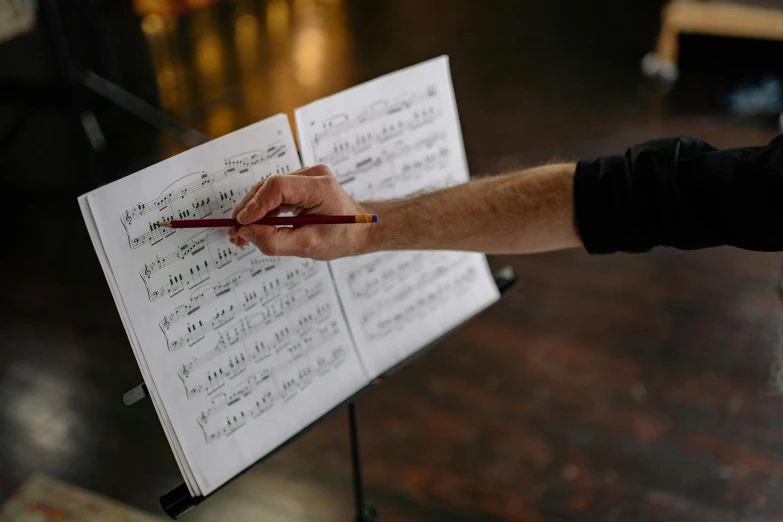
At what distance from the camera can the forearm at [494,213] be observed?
1.29 metres

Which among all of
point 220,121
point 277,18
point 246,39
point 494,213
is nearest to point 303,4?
point 277,18

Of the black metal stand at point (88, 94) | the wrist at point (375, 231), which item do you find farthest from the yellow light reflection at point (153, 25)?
the wrist at point (375, 231)

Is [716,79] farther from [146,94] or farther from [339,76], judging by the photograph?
[146,94]

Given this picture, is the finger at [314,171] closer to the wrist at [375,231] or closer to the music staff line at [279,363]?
the wrist at [375,231]

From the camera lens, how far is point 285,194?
1031 millimetres

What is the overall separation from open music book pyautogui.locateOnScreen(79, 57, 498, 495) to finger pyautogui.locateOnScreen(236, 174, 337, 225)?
0.07 metres

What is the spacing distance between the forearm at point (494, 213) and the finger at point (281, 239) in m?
0.20

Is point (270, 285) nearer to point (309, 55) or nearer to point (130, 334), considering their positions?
point (130, 334)

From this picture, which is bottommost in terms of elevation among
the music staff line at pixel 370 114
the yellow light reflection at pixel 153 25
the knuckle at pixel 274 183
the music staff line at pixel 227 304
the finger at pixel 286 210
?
the music staff line at pixel 227 304

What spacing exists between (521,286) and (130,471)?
1.39 m

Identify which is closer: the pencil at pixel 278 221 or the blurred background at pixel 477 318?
the pencil at pixel 278 221

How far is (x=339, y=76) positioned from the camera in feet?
12.7

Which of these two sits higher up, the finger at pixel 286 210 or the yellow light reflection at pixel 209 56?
the yellow light reflection at pixel 209 56

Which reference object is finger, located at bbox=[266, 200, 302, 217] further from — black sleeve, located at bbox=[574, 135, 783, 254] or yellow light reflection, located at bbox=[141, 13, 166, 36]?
yellow light reflection, located at bbox=[141, 13, 166, 36]
